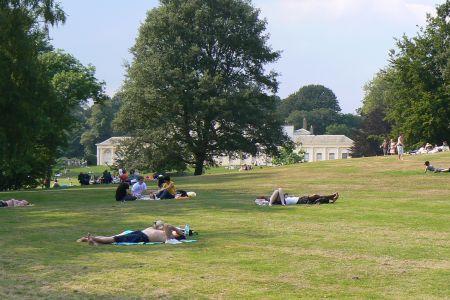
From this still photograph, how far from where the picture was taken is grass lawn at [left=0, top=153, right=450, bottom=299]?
9836 millimetres

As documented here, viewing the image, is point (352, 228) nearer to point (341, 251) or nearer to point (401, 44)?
point (341, 251)

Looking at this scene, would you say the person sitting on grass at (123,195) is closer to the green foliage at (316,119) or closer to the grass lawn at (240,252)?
Answer: the grass lawn at (240,252)

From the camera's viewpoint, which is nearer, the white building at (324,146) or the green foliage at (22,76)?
the green foliage at (22,76)

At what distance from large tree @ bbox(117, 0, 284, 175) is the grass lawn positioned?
96.5 ft

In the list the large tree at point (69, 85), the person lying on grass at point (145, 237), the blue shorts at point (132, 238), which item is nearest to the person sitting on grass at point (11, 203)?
the person lying on grass at point (145, 237)

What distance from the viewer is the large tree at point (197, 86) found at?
56125 millimetres

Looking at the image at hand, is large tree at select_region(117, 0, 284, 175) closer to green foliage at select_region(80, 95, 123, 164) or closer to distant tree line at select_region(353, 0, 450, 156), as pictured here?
distant tree line at select_region(353, 0, 450, 156)

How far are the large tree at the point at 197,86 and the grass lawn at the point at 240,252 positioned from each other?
2941 centimetres

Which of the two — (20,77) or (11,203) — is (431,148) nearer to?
(20,77)

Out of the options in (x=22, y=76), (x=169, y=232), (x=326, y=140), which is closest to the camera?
(x=169, y=232)

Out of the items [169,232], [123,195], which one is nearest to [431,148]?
[123,195]

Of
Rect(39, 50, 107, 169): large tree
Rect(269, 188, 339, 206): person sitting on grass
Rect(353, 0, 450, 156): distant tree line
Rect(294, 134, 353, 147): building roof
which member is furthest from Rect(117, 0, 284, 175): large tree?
Rect(294, 134, 353, 147): building roof

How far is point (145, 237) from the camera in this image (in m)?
15.1

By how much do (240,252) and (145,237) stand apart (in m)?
2.66
